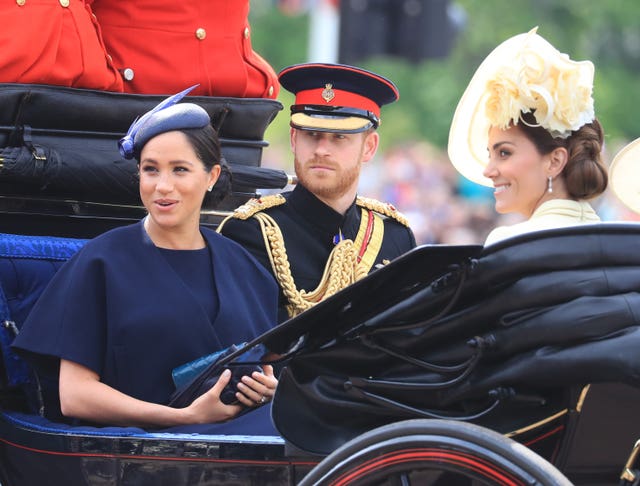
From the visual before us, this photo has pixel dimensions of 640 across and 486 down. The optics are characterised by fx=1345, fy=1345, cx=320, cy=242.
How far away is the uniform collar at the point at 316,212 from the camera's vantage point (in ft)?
15.0

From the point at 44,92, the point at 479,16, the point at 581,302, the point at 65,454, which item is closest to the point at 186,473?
the point at 65,454

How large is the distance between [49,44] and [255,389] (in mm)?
1243

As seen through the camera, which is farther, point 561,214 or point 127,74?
point 127,74

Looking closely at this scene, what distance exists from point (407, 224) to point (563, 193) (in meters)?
1.39

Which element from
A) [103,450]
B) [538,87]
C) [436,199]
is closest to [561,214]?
[538,87]

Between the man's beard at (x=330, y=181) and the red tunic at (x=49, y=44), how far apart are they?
0.79 meters

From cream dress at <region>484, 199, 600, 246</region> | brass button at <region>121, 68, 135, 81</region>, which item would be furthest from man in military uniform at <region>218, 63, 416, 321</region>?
cream dress at <region>484, 199, 600, 246</region>

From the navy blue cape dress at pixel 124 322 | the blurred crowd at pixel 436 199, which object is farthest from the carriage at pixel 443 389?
the blurred crowd at pixel 436 199

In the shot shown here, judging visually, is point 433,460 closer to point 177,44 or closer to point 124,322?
point 124,322

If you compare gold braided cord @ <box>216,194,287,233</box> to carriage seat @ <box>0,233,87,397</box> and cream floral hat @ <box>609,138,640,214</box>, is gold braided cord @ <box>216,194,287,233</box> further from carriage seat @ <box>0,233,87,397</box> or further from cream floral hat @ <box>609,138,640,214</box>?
cream floral hat @ <box>609,138,640,214</box>

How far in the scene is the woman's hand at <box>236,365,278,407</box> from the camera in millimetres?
3475

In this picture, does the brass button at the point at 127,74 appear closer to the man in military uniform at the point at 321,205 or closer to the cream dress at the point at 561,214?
the man in military uniform at the point at 321,205

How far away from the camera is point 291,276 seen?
443 centimetres

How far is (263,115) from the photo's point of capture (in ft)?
15.0
